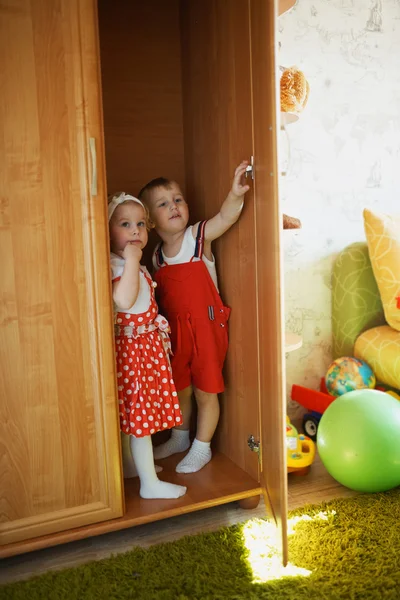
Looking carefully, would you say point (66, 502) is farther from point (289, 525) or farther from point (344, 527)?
point (344, 527)

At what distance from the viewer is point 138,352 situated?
1.73 meters

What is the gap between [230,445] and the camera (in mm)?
1975

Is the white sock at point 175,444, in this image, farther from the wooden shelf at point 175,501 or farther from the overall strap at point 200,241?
the overall strap at point 200,241

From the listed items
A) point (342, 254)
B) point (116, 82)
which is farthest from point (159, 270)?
point (342, 254)

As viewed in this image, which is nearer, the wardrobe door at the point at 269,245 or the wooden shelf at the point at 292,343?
the wardrobe door at the point at 269,245

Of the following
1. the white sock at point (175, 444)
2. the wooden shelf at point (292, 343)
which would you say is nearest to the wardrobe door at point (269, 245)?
the wooden shelf at point (292, 343)

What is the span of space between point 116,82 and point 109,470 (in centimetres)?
137

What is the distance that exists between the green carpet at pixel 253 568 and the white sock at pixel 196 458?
306 millimetres

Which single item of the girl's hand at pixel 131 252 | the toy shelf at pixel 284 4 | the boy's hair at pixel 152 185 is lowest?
the girl's hand at pixel 131 252

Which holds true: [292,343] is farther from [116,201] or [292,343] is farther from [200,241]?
[116,201]

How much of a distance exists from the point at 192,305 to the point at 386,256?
90cm

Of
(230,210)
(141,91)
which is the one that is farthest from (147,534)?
(141,91)

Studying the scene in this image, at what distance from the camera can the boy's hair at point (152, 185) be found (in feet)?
6.33

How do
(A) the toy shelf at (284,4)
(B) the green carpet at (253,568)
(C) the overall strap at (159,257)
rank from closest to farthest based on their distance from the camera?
1. (B) the green carpet at (253,568)
2. (A) the toy shelf at (284,4)
3. (C) the overall strap at (159,257)
